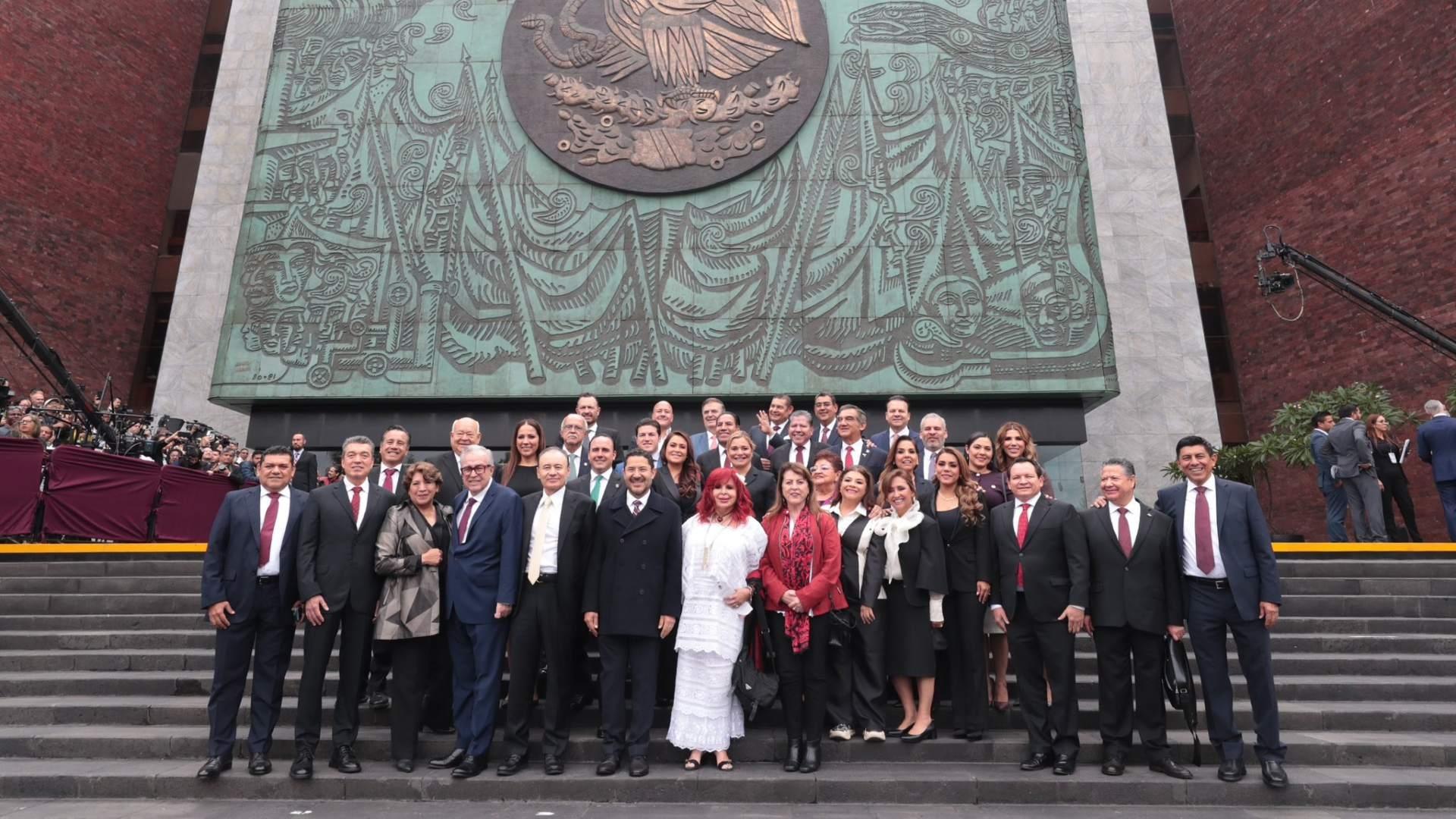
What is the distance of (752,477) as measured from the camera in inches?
237

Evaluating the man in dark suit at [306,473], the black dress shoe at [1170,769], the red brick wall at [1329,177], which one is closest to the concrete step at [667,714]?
the black dress shoe at [1170,769]

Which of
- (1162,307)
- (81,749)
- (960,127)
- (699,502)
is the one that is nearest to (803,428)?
(699,502)

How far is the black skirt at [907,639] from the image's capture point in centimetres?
507

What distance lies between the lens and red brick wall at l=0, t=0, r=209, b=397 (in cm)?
1688

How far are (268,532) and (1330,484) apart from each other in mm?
10881

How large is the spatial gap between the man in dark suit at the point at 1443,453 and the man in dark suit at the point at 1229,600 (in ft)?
21.0

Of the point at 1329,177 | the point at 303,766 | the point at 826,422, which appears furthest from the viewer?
the point at 1329,177

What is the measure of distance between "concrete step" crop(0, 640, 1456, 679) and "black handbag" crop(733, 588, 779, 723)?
8.61ft

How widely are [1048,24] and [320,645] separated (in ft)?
47.8

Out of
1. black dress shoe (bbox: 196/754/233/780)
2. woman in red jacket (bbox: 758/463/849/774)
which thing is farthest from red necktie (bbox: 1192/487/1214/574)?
black dress shoe (bbox: 196/754/233/780)

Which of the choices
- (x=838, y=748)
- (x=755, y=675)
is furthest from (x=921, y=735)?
(x=755, y=675)

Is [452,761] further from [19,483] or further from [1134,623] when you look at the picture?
[19,483]

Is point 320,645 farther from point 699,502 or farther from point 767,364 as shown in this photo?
point 767,364

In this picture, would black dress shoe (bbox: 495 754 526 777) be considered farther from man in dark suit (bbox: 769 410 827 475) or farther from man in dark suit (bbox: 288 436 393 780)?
man in dark suit (bbox: 769 410 827 475)
